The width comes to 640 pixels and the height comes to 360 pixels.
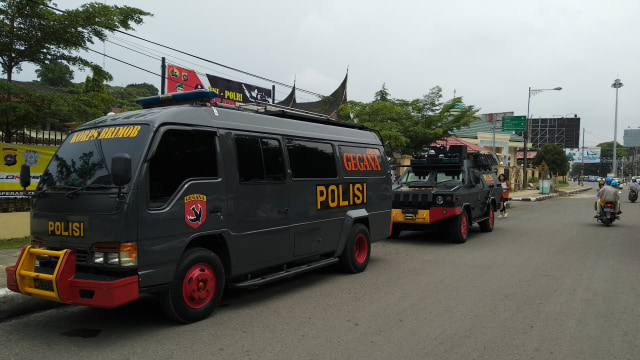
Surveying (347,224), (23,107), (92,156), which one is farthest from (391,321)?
(23,107)

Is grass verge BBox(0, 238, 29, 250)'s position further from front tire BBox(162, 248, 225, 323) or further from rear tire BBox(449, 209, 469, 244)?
rear tire BBox(449, 209, 469, 244)

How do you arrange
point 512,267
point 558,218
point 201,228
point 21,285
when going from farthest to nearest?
point 558,218
point 512,267
point 201,228
point 21,285

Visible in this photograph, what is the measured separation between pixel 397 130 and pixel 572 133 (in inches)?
3004

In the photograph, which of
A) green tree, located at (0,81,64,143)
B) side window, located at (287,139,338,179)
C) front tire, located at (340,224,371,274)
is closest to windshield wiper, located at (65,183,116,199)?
side window, located at (287,139,338,179)

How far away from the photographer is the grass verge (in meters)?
8.30

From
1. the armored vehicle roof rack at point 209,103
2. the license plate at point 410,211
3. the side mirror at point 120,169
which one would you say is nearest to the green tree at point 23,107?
the armored vehicle roof rack at point 209,103

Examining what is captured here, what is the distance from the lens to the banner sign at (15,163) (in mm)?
8762

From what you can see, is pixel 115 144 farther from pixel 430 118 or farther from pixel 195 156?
pixel 430 118

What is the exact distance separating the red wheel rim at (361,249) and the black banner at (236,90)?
14.2 metres

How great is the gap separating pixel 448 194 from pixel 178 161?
7.14m

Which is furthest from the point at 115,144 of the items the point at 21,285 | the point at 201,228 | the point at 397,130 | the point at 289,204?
the point at 397,130

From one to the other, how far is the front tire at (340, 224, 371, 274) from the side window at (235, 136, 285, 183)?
1964 mm

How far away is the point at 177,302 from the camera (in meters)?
4.71

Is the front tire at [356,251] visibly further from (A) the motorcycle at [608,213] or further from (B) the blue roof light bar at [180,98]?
(A) the motorcycle at [608,213]
